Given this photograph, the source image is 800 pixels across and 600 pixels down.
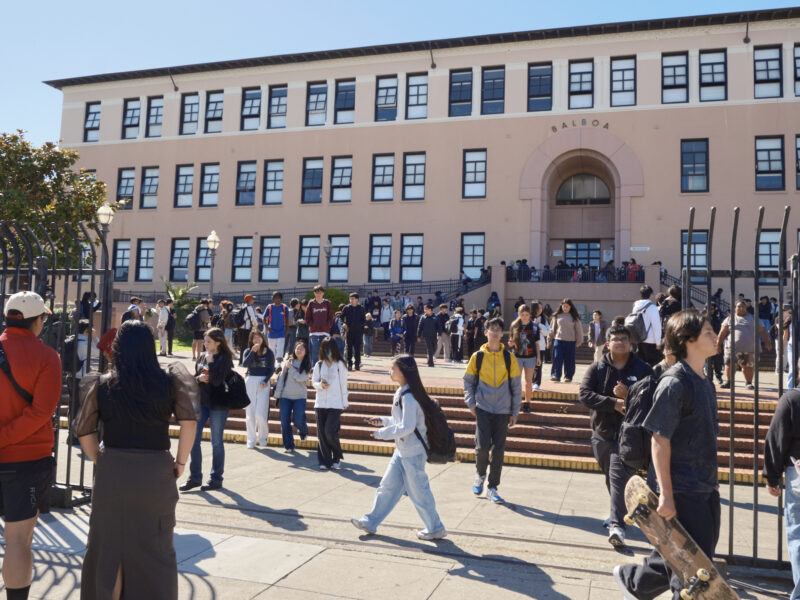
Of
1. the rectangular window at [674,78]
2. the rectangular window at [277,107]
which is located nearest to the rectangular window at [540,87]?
the rectangular window at [674,78]

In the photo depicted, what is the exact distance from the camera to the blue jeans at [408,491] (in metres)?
5.74

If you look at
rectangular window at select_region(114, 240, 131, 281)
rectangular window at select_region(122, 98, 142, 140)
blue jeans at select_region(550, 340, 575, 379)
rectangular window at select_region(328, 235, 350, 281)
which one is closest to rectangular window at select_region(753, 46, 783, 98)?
rectangular window at select_region(328, 235, 350, 281)

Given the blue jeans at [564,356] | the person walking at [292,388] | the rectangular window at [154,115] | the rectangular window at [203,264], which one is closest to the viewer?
the person walking at [292,388]

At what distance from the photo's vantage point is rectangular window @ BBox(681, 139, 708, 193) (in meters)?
26.8

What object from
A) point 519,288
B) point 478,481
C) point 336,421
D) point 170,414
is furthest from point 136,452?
point 519,288

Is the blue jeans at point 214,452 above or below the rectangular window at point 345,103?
below

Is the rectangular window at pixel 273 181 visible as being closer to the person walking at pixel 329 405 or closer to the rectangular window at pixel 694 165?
the rectangular window at pixel 694 165

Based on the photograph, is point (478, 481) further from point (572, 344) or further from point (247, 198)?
point (247, 198)

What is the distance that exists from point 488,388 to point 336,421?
8.11ft

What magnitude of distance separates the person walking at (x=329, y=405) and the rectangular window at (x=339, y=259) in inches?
863

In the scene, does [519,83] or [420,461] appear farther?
[519,83]

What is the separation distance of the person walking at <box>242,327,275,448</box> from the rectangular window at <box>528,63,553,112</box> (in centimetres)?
2229

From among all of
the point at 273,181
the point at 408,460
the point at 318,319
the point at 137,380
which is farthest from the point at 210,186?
the point at 137,380

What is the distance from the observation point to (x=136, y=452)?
3422mm
